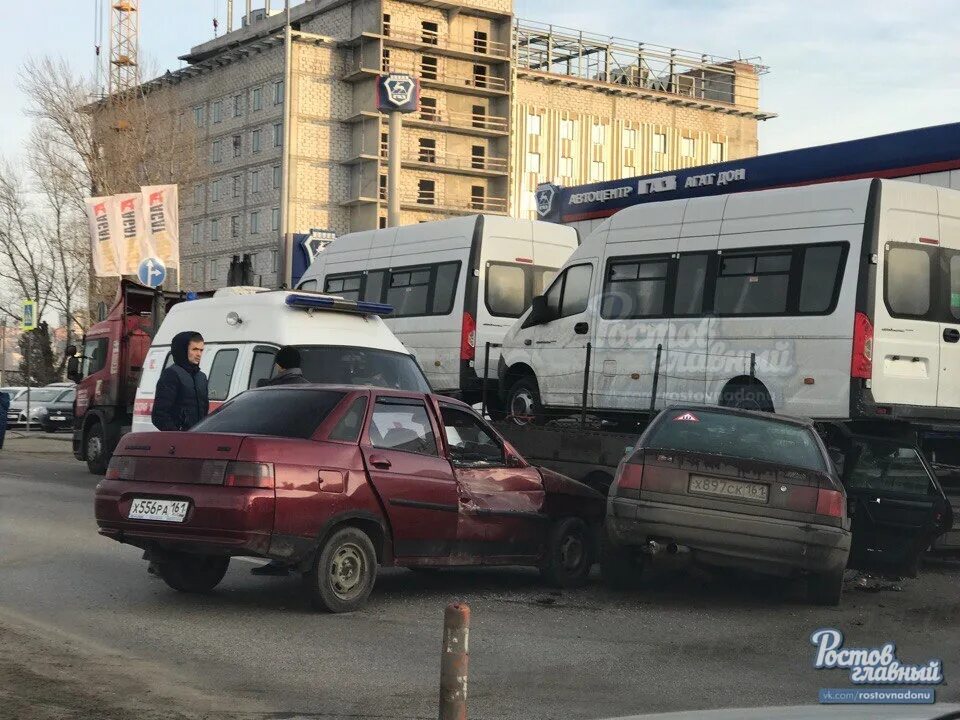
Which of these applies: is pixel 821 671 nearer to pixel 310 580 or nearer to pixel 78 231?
pixel 310 580

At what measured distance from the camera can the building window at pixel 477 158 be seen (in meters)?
88.5

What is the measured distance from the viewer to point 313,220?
83562mm

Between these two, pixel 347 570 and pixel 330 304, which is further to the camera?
pixel 330 304

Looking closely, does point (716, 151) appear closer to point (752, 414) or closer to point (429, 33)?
point (429, 33)

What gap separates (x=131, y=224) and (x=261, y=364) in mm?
19463

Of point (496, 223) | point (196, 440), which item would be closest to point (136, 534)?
point (196, 440)

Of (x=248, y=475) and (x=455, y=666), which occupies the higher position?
(x=248, y=475)

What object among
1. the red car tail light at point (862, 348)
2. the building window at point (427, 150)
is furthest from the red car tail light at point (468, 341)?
the building window at point (427, 150)

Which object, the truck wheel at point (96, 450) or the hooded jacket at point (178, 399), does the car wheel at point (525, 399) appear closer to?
the hooded jacket at point (178, 399)

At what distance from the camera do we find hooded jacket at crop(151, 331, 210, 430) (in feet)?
38.1

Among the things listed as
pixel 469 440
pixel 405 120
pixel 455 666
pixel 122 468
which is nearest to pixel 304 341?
pixel 469 440

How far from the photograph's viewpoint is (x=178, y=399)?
1166cm

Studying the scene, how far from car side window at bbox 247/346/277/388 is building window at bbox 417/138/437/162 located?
235 ft

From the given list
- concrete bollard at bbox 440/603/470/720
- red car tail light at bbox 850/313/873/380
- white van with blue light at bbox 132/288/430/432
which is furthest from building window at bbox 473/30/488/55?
concrete bollard at bbox 440/603/470/720
